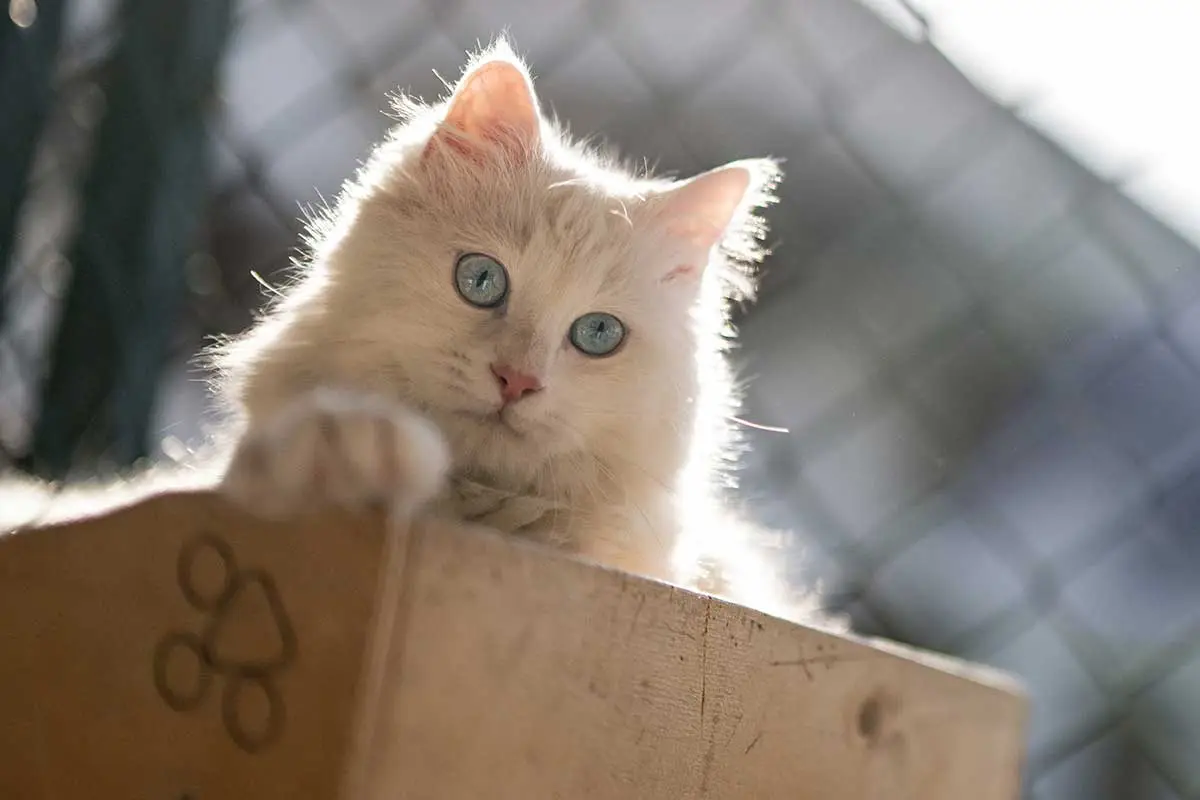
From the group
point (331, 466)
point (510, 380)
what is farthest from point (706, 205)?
point (331, 466)

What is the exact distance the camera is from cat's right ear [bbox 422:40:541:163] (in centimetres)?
105

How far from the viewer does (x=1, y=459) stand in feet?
5.38

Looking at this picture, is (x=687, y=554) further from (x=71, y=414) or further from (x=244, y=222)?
(x=244, y=222)

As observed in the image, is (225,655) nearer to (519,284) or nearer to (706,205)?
(519,284)

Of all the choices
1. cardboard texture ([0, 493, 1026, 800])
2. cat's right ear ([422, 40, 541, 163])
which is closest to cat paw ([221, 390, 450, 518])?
cardboard texture ([0, 493, 1026, 800])

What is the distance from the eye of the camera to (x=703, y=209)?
1130 millimetres

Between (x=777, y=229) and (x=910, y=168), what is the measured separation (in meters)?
0.22

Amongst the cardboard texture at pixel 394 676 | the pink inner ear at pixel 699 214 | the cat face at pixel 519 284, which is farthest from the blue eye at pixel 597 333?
the cardboard texture at pixel 394 676

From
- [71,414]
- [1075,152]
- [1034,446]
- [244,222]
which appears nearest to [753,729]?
[1034,446]

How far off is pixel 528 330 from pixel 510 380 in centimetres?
6

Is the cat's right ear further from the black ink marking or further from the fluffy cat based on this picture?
the black ink marking

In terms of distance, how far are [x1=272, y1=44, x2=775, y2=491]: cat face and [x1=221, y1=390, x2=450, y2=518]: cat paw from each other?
25cm

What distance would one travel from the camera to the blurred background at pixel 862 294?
1.45 meters

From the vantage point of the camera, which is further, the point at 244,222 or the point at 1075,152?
the point at 244,222
